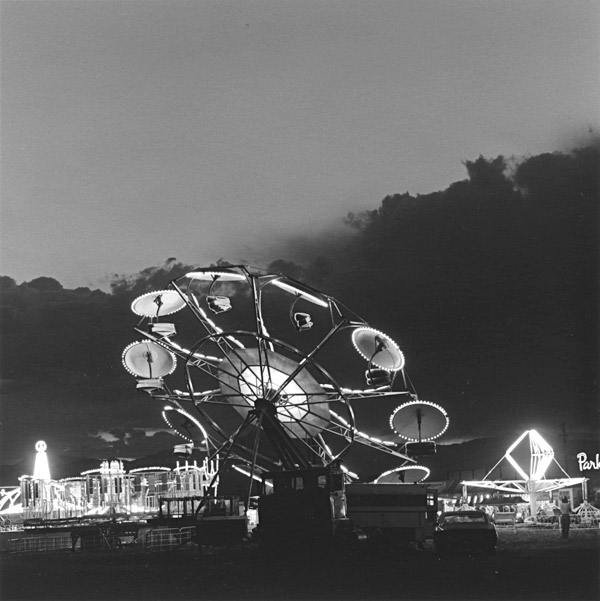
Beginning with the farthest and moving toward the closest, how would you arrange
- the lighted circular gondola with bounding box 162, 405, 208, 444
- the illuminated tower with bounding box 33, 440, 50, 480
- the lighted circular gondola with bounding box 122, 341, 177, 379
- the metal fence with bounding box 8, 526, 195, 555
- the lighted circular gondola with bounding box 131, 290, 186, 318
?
the illuminated tower with bounding box 33, 440, 50, 480
the metal fence with bounding box 8, 526, 195, 555
the lighted circular gondola with bounding box 162, 405, 208, 444
the lighted circular gondola with bounding box 122, 341, 177, 379
the lighted circular gondola with bounding box 131, 290, 186, 318

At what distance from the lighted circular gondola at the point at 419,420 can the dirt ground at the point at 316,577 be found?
5482 millimetres

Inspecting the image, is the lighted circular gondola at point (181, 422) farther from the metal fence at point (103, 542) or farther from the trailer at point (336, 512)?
the trailer at point (336, 512)

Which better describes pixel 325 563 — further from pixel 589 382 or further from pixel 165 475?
pixel 589 382

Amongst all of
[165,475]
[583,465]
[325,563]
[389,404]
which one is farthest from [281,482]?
[389,404]

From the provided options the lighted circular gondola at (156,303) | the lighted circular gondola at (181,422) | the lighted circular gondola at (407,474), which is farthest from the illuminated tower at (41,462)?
the lighted circular gondola at (407,474)

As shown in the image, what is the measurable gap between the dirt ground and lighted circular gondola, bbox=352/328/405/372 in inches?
289

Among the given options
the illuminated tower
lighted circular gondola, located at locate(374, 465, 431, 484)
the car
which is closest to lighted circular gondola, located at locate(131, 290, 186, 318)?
lighted circular gondola, located at locate(374, 465, 431, 484)

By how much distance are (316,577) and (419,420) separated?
1337cm

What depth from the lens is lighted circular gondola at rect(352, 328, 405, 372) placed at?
115ft

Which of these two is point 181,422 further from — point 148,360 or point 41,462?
point 41,462

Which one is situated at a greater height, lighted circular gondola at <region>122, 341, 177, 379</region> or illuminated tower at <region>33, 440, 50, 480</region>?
lighted circular gondola at <region>122, 341, 177, 379</region>

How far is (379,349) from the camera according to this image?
3509cm

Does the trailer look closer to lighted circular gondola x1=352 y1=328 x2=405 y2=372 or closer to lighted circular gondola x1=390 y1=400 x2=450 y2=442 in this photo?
lighted circular gondola x1=390 y1=400 x2=450 y2=442

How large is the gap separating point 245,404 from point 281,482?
21.2 ft
